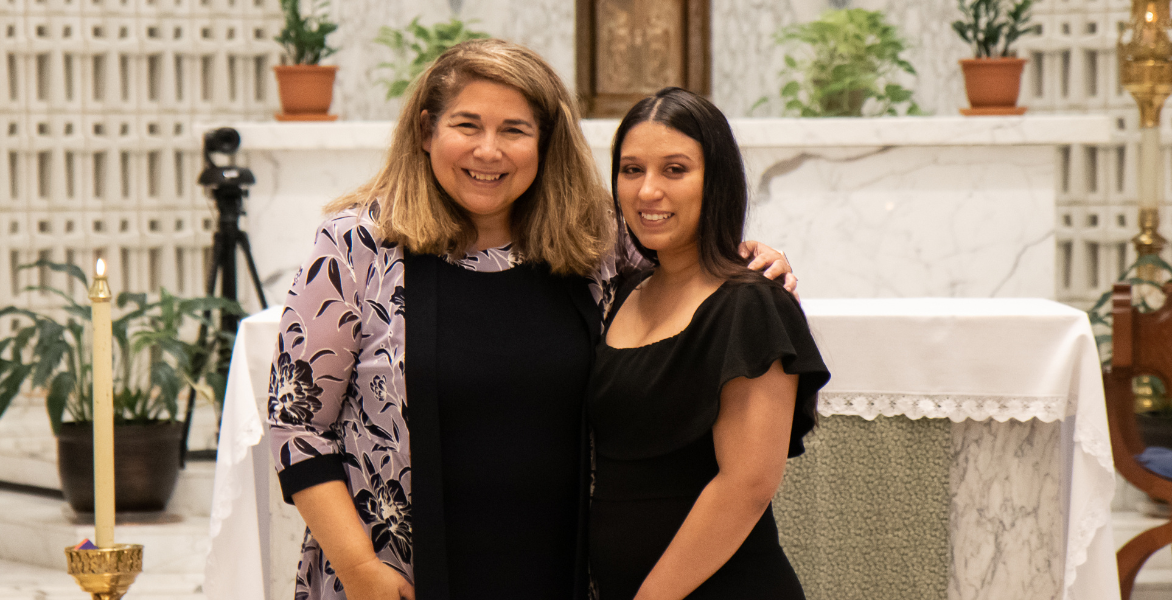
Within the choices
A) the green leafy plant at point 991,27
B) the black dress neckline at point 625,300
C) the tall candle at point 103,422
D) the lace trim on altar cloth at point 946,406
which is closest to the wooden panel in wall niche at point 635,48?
the green leafy plant at point 991,27

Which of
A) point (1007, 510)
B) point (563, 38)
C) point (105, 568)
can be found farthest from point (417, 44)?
point (105, 568)

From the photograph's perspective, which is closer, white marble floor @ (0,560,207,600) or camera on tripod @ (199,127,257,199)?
white marble floor @ (0,560,207,600)

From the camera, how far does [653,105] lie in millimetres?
1460

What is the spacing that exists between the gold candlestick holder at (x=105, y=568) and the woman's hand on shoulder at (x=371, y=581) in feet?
1.23

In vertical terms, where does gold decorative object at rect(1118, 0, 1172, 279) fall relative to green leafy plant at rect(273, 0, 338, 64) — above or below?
below

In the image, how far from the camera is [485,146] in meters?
1.50

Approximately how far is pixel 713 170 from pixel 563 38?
3.29 m

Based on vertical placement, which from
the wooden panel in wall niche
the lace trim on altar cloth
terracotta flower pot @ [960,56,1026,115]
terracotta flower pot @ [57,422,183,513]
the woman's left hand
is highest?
the wooden panel in wall niche

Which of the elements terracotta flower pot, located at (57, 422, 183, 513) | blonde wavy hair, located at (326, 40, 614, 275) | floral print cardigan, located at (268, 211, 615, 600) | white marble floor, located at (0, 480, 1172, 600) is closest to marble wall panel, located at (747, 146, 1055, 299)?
white marble floor, located at (0, 480, 1172, 600)

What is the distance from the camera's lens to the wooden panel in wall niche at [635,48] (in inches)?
162

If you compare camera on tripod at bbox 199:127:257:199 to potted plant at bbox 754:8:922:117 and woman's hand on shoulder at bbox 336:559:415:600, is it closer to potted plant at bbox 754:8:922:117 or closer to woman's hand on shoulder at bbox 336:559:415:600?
potted plant at bbox 754:8:922:117

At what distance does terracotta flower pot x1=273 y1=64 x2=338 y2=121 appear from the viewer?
3994mm

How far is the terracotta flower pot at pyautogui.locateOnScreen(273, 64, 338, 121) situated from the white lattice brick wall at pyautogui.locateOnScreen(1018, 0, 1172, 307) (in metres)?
2.82

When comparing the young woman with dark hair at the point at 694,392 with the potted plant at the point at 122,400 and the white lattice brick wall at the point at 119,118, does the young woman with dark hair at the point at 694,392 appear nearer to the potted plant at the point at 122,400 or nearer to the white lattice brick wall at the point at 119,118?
the potted plant at the point at 122,400
